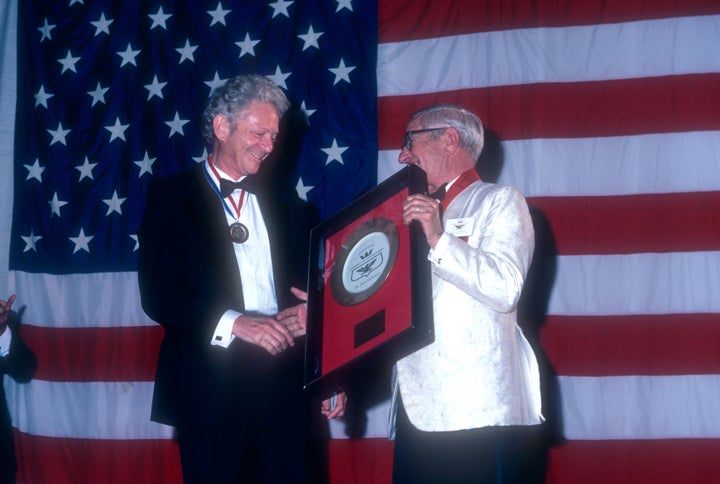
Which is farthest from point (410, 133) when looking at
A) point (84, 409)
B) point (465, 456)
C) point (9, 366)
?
point (9, 366)

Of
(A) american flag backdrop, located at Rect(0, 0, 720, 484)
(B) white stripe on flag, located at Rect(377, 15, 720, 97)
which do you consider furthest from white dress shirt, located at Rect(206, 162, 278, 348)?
(B) white stripe on flag, located at Rect(377, 15, 720, 97)

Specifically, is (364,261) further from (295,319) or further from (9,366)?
(9,366)

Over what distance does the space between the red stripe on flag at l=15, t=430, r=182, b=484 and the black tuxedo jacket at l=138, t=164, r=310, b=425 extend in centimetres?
157

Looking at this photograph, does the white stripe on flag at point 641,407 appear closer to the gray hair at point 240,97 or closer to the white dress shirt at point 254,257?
the white dress shirt at point 254,257

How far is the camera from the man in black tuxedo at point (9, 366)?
9.77 ft

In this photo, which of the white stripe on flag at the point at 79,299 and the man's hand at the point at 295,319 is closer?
the man's hand at the point at 295,319

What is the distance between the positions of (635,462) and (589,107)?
148 cm

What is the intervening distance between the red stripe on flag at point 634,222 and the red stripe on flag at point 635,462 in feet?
→ 2.56

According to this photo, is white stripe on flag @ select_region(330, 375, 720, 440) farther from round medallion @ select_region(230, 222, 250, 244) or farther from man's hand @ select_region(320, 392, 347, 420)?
round medallion @ select_region(230, 222, 250, 244)

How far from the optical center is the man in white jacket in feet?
5.71

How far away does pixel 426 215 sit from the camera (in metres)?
1.75

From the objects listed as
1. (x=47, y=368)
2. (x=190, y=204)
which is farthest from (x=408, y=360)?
(x=47, y=368)

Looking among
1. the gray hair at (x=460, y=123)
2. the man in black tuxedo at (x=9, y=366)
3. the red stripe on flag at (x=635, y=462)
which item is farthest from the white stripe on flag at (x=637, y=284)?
the man in black tuxedo at (x=9, y=366)

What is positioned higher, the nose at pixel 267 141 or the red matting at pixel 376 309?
A: the nose at pixel 267 141
